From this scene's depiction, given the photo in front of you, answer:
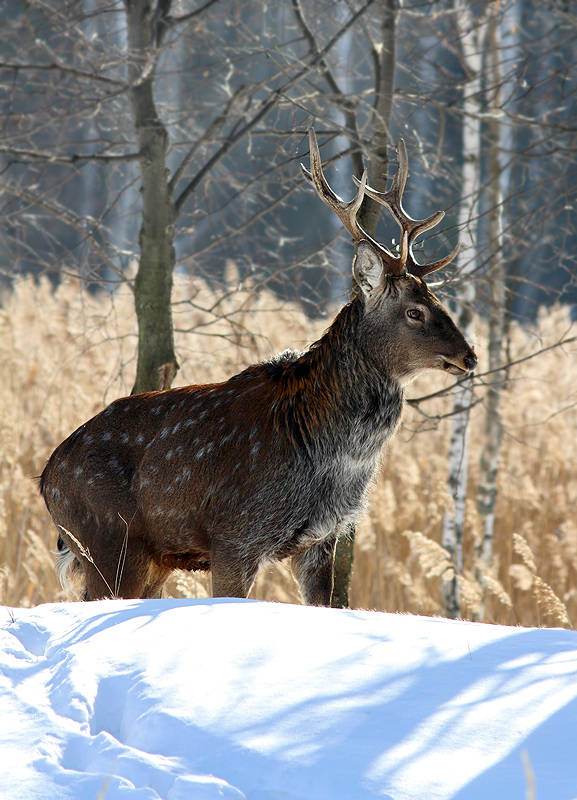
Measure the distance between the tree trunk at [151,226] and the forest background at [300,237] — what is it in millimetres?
11

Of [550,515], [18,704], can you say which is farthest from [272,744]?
[550,515]

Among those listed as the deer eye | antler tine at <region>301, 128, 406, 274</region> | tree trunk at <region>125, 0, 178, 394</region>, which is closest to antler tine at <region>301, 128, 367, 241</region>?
antler tine at <region>301, 128, 406, 274</region>

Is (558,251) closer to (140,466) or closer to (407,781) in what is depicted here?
(140,466)

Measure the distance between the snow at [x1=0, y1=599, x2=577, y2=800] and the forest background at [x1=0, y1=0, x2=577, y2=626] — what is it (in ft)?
6.57

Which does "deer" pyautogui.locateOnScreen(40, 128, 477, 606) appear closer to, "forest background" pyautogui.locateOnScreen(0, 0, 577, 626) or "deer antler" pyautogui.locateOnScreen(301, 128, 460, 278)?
"deer antler" pyautogui.locateOnScreen(301, 128, 460, 278)

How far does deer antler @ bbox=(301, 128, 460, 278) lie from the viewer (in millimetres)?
3721

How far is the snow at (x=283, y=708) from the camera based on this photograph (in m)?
1.66

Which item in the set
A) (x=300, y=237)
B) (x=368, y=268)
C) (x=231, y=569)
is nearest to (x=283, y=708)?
(x=231, y=569)

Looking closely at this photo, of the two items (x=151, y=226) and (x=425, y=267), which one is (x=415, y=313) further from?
(x=151, y=226)

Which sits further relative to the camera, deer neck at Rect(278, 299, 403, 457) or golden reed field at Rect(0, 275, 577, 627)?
golden reed field at Rect(0, 275, 577, 627)

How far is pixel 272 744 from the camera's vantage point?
1.75 m

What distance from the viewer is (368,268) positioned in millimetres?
3748

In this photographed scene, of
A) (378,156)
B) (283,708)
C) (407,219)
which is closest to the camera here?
(283,708)

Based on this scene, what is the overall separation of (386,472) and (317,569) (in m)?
1.21
